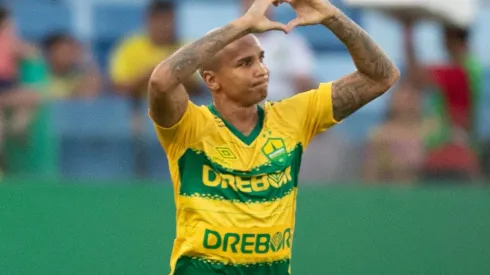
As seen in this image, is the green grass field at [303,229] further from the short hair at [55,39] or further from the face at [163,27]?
the short hair at [55,39]

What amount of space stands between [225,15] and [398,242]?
11.5ft

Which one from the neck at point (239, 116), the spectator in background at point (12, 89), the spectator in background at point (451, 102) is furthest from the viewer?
the spectator in background at point (451, 102)

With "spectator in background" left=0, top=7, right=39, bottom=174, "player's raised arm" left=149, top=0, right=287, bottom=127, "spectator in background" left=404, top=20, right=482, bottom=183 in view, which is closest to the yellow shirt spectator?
"spectator in background" left=0, top=7, right=39, bottom=174

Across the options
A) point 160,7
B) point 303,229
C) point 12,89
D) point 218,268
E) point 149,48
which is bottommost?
point 303,229

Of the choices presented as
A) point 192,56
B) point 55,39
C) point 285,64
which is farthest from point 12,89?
point 192,56

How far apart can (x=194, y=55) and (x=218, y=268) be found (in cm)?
110

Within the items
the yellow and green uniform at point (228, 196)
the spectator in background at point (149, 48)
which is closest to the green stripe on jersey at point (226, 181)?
the yellow and green uniform at point (228, 196)

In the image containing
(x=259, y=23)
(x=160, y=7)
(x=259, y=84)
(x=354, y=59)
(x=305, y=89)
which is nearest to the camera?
(x=259, y=23)

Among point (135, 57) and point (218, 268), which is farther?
point (135, 57)

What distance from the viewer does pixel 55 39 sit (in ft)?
32.2

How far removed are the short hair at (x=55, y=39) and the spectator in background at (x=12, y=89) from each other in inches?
22.4

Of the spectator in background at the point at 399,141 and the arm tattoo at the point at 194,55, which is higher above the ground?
the arm tattoo at the point at 194,55

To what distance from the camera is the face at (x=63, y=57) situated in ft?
31.8

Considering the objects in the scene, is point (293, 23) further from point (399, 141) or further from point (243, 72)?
point (399, 141)
